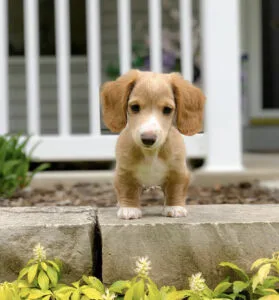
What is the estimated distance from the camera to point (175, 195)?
1.96m

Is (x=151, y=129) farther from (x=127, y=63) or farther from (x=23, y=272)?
(x=127, y=63)

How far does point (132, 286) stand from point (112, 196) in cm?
171

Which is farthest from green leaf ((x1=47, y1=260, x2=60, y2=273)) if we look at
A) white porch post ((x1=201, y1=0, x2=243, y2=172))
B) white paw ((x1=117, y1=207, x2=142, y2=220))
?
white porch post ((x1=201, y1=0, x2=243, y2=172))

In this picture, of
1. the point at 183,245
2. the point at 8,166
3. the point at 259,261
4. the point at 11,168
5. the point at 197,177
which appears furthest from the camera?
the point at 197,177

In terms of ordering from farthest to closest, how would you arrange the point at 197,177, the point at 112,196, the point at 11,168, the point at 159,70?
1. the point at 159,70
2. the point at 197,177
3. the point at 112,196
4. the point at 11,168

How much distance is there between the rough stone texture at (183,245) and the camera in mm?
1825

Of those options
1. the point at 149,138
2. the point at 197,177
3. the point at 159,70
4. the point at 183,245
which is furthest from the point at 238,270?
the point at 159,70

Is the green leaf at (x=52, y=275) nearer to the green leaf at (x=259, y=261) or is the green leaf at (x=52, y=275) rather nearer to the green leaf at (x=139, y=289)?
the green leaf at (x=139, y=289)

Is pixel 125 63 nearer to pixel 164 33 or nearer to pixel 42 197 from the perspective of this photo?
pixel 42 197

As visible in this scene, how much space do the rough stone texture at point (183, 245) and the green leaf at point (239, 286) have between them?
8cm

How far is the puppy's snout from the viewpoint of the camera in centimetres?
164

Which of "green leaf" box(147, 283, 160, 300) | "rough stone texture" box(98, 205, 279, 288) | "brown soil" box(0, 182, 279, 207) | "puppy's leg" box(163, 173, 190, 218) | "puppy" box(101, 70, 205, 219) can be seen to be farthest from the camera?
"brown soil" box(0, 182, 279, 207)

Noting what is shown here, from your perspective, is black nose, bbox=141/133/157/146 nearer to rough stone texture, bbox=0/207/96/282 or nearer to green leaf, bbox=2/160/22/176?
rough stone texture, bbox=0/207/96/282

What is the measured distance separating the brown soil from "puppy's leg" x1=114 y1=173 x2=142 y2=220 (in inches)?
39.1
